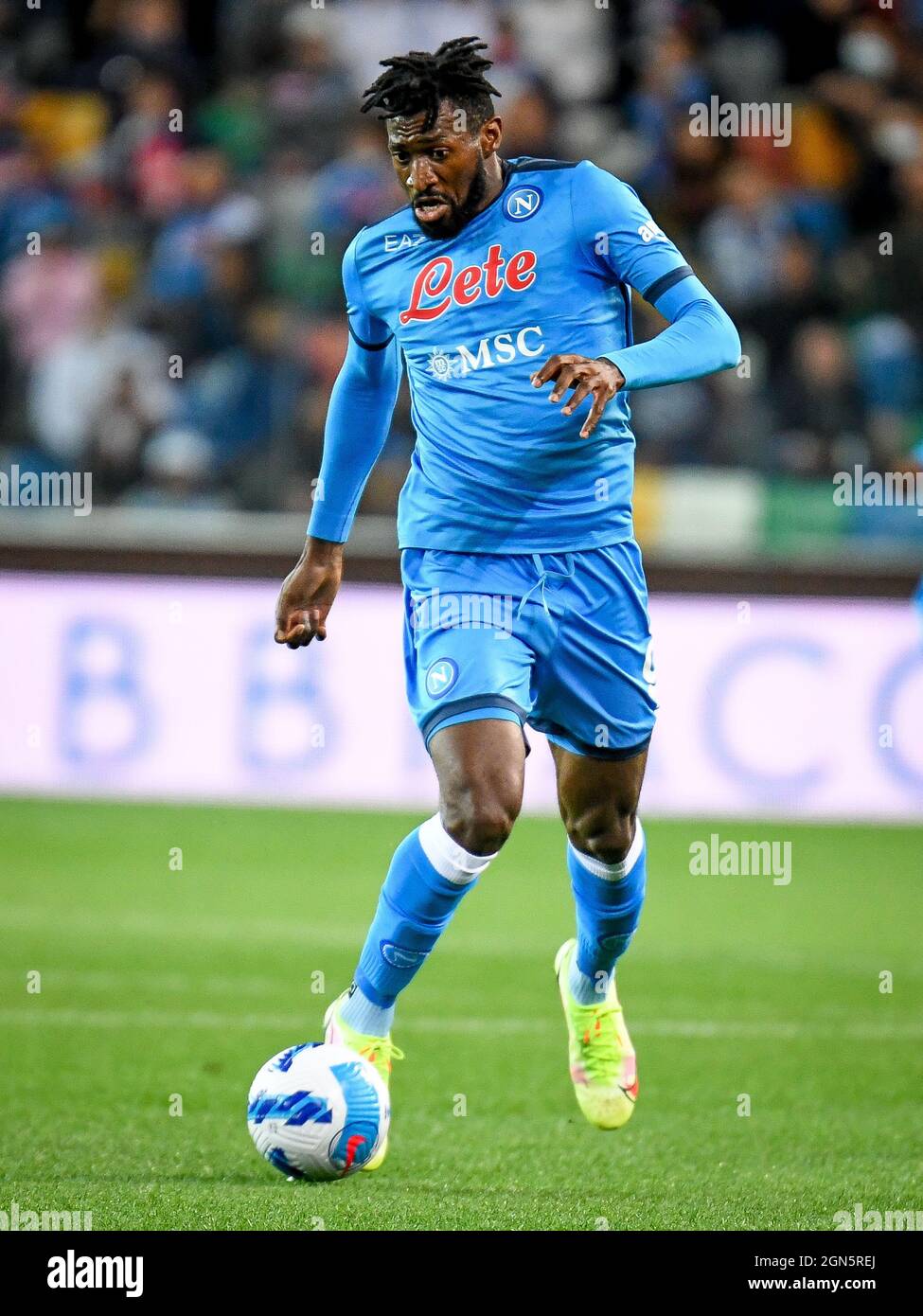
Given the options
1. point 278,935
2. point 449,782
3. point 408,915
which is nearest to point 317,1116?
point 408,915

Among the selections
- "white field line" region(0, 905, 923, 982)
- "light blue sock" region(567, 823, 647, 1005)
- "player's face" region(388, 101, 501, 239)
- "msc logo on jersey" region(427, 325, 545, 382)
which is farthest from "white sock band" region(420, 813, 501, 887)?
→ "white field line" region(0, 905, 923, 982)

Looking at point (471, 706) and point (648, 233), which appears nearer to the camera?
point (471, 706)

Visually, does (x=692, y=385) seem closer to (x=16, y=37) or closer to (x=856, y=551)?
(x=856, y=551)

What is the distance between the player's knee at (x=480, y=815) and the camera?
14.8ft

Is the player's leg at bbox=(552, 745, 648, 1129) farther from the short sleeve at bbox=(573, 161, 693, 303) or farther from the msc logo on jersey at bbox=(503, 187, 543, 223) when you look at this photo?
the msc logo on jersey at bbox=(503, 187, 543, 223)

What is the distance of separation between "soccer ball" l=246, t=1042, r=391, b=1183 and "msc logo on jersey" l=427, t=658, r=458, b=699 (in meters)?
0.86

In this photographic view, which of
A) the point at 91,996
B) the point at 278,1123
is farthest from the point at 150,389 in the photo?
the point at 278,1123

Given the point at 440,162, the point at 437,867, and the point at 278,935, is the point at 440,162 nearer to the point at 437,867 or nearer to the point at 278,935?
the point at 437,867

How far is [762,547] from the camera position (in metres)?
11.0

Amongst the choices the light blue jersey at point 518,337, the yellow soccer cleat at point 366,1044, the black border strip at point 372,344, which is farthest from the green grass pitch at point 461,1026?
the black border strip at point 372,344

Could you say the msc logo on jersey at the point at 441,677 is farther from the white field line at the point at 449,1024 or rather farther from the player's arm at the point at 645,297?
the white field line at the point at 449,1024

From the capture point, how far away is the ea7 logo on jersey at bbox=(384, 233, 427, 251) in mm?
4918

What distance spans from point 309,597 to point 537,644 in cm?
65

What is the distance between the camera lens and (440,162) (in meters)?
4.67
